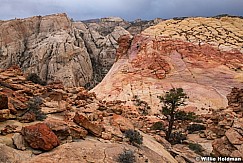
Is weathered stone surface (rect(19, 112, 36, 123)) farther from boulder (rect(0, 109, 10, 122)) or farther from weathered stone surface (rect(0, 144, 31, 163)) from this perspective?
weathered stone surface (rect(0, 144, 31, 163))

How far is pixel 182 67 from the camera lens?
4253 centimetres

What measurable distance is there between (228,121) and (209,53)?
1140 inches

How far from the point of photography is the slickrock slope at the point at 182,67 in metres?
37.3

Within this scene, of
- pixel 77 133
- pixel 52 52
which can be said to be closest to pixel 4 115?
pixel 77 133

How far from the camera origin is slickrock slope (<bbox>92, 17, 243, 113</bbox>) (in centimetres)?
3734

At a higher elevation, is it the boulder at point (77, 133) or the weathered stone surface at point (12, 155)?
the weathered stone surface at point (12, 155)

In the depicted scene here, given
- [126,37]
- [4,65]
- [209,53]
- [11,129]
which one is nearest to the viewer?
[11,129]

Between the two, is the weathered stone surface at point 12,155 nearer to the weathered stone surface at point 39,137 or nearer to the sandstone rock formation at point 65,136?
the sandstone rock formation at point 65,136

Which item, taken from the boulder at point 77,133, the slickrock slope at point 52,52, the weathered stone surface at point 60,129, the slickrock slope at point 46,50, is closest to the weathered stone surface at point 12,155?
the weathered stone surface at point 60,129

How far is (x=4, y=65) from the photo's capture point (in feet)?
207

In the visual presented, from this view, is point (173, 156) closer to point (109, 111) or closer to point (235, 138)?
point (235, 138)

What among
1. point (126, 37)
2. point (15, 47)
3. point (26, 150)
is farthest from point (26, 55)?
point (26, 150)

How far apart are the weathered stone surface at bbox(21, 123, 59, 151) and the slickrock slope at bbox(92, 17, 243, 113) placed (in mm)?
24914

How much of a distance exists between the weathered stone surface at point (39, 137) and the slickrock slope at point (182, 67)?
24.9 meters
